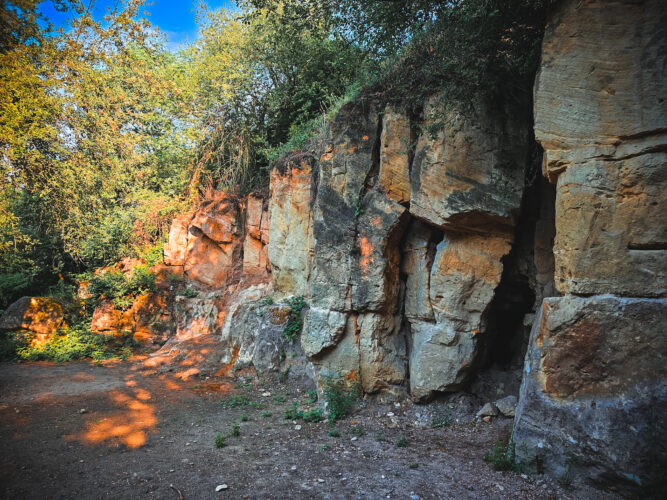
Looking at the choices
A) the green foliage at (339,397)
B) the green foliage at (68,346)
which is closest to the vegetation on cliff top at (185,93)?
the green foliage at (68,346)

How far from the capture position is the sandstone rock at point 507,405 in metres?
5.71

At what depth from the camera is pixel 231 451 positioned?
17.3 feet

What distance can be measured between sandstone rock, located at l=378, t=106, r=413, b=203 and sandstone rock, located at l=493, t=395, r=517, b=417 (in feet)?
11.9

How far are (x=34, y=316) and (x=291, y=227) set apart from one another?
9.26m

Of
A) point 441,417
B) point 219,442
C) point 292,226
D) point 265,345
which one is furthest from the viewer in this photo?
point 292,226

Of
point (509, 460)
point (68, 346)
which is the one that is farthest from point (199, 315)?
point (509, 460)

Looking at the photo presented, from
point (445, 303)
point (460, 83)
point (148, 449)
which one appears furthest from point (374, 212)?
point (148, 449)

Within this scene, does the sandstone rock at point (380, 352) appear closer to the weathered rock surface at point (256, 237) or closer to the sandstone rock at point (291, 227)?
the sandstone rock at point (291, 227)

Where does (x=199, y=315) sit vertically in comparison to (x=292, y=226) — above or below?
below

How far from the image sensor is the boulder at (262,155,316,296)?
373 inches

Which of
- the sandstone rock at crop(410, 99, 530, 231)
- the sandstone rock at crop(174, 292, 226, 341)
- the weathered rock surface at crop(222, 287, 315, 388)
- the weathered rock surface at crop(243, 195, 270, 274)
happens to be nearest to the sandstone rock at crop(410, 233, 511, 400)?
the sandstone rock at crop(410, 99, 530, 231)

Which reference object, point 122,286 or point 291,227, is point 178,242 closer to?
point 122,286

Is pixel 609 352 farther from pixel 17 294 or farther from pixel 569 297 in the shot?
pixel 17 294

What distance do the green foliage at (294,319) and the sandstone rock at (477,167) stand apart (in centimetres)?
451
